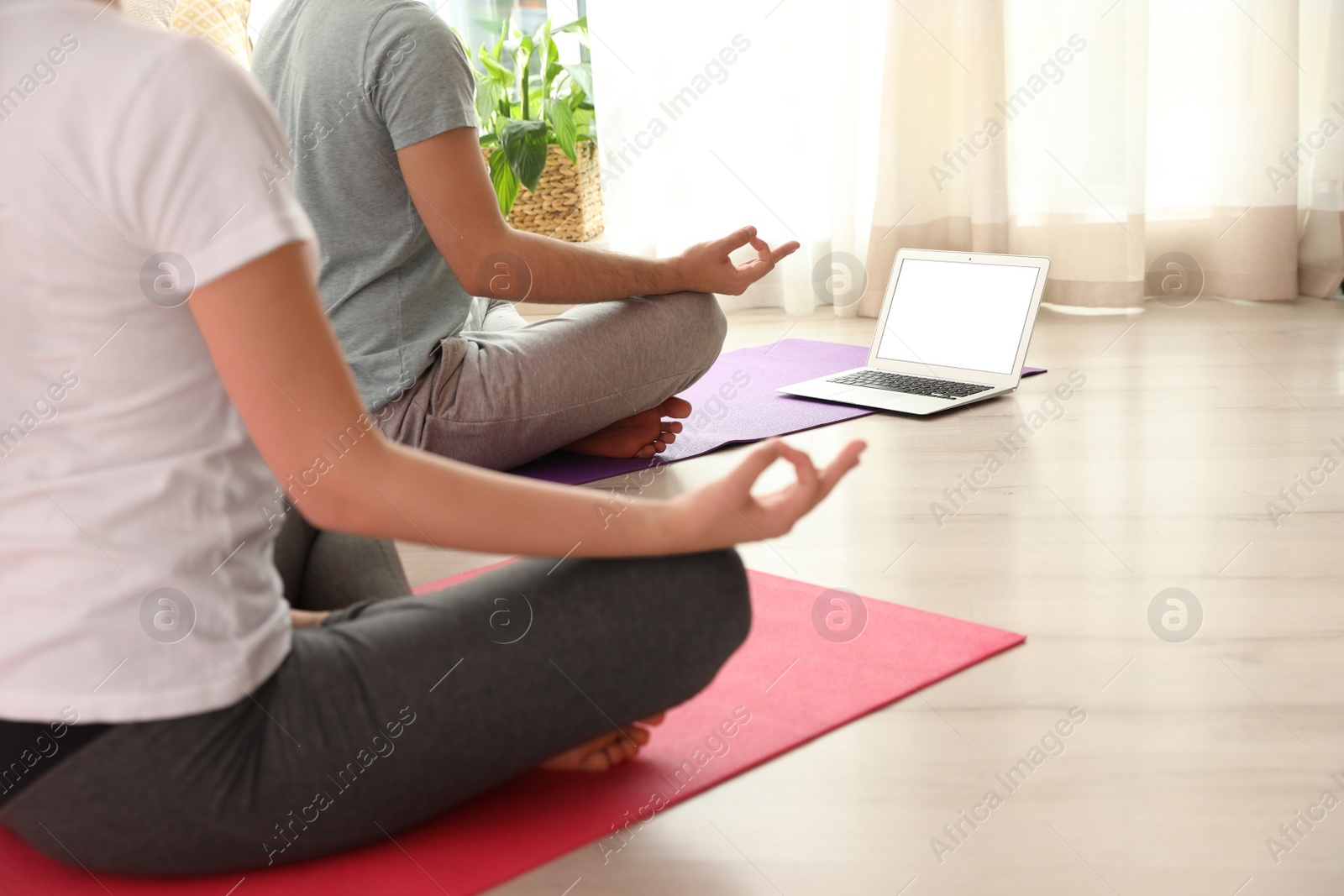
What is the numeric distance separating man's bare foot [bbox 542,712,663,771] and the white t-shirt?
0.24 meters

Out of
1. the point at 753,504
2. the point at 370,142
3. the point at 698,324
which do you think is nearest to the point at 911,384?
the point at 698,324

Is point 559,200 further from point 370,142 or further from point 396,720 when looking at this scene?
point 396,720

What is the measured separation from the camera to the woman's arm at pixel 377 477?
2.13 ft

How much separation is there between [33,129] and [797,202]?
2.40 meters

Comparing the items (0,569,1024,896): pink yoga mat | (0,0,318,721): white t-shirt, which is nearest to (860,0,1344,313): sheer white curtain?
(0,569,1024,896): pink yoga mat

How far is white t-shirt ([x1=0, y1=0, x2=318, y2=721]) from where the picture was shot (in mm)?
627

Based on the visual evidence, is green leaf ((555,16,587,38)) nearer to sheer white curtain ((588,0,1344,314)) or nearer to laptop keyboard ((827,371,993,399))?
sheer white curtain ((588,0,1344,314))

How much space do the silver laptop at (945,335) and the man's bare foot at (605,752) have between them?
3.57ft

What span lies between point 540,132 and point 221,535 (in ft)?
8.36

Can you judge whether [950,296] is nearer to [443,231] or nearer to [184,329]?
[443,231]

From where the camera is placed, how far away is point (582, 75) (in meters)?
3.18

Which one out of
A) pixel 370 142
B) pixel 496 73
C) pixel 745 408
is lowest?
pixel 745 408

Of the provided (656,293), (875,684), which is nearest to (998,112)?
(656,293)

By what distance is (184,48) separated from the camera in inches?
24.9
